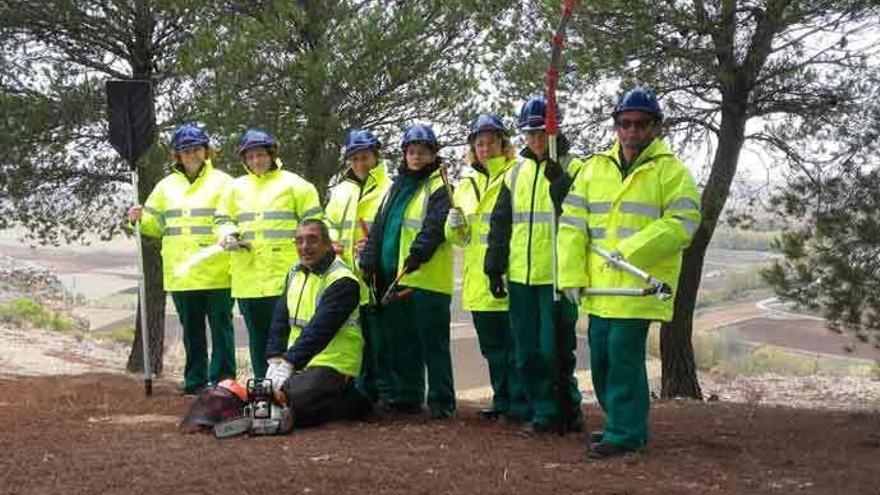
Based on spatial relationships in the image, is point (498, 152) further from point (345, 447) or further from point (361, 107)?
point (361, 107)

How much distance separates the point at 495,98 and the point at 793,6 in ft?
10.8

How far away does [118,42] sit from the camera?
12938 mm

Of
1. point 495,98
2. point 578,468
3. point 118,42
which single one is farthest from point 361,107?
point 578,468

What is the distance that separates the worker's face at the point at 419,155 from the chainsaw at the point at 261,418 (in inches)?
69.0

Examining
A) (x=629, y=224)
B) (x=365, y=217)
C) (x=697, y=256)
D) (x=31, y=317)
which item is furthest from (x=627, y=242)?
(x=31, y=317)

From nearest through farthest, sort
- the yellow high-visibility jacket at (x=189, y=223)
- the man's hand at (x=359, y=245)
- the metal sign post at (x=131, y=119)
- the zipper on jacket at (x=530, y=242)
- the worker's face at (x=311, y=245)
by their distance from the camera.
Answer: the zipper on jacket at (x=530, y=242)
the worker's face at (x=311, y=245)
the man's hand at (x=359, y=245)
the yellow high-visibility jacket at (x=189, y=223)
the metal sign post at (x=131, y=119)

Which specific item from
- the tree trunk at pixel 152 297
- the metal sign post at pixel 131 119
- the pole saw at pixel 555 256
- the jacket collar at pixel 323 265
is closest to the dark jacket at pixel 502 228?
the pole saw at pixel 555 256

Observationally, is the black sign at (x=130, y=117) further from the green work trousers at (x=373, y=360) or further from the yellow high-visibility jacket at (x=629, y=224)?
the yellow high-visibility jacket at (x=629, y=224)

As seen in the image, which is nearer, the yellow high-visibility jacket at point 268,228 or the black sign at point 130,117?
the yellow high-visibility jacket at point 268,228

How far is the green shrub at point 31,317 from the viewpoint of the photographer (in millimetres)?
22109

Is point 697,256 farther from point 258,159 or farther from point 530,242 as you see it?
point 530,242

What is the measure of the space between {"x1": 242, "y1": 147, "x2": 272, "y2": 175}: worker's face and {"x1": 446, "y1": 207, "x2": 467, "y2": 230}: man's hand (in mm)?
1715

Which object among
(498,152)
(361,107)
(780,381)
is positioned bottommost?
(780,381)

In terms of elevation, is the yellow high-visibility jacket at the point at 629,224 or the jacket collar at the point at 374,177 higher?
the jacket collar at the point at 374,177
